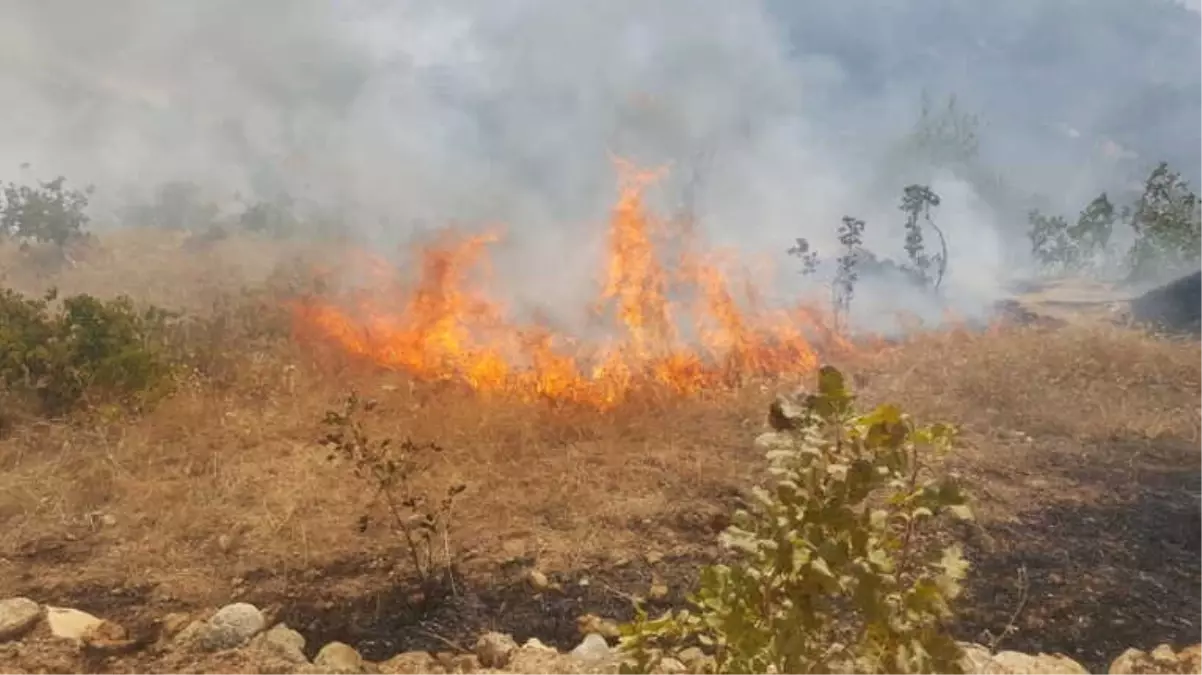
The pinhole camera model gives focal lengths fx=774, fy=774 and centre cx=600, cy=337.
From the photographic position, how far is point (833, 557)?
1.80 metres

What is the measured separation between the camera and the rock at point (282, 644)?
3.90 meters

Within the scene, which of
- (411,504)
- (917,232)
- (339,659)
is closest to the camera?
(339,659)

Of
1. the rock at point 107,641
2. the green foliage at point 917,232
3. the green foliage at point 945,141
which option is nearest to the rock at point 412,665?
the rock at point 107,641

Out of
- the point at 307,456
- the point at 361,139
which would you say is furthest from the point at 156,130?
the point at 307,456

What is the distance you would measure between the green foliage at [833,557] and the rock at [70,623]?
362cm

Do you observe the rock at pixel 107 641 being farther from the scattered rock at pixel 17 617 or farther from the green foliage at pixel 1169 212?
the green foliage at pixel 1169 212

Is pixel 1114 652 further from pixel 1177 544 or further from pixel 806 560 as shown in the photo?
pixel 806 560

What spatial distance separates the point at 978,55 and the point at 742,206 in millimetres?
53619

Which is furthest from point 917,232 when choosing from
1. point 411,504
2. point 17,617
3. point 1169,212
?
point 17,617

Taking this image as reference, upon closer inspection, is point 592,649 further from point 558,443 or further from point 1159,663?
point 558,443

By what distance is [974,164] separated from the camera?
124 feet

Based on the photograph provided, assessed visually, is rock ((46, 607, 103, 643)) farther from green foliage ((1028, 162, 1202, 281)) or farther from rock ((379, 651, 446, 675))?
green foliage ((1028, 162, 1202, 281))

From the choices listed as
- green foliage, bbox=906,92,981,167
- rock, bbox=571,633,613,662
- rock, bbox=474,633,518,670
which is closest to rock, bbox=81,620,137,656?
rock, bbox=474,633,518,670

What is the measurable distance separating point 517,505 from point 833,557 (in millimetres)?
4349
